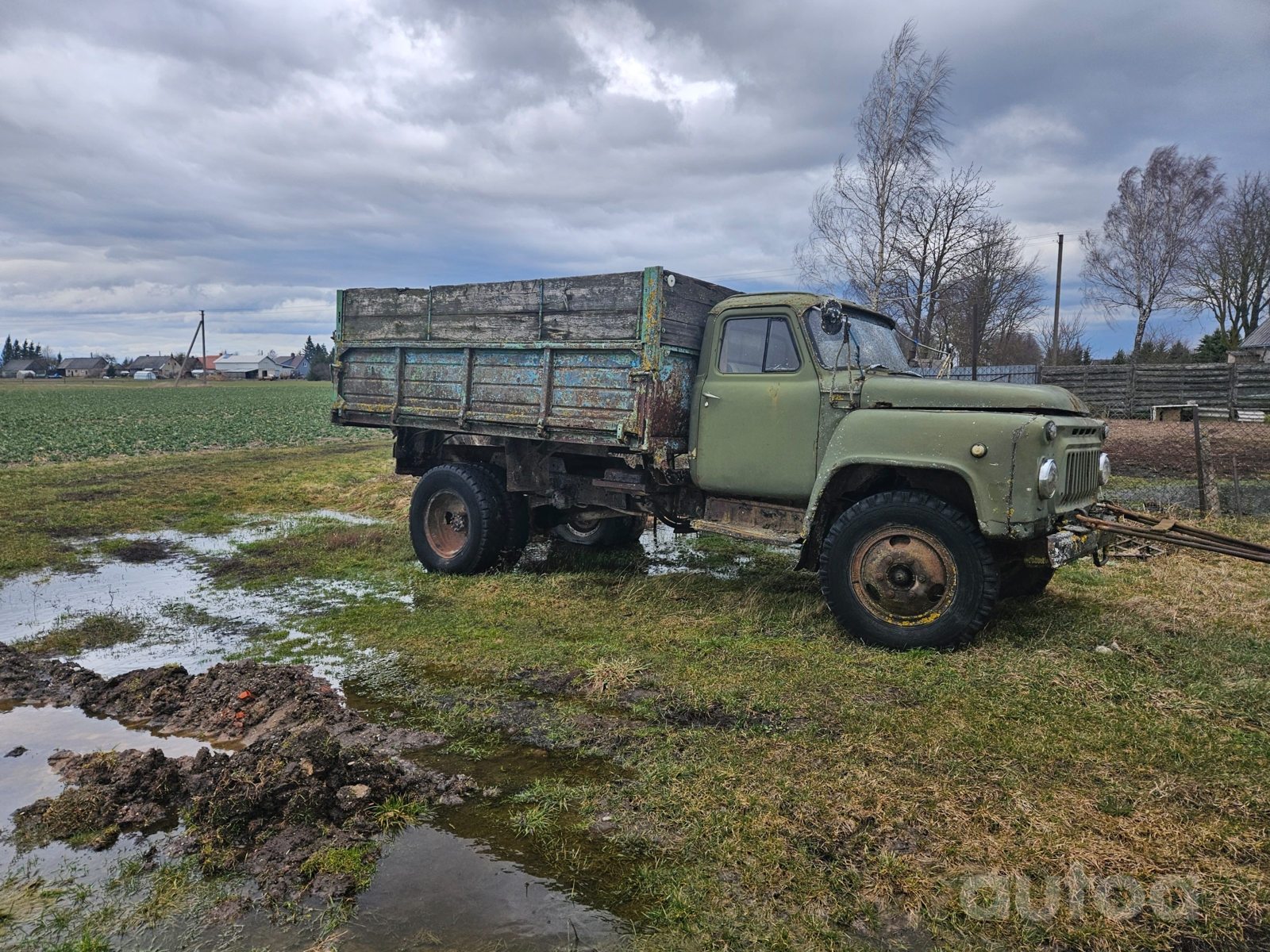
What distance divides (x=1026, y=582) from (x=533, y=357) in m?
4.44

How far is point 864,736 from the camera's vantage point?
161 inches

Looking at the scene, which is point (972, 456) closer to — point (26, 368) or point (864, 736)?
point (864, 736)

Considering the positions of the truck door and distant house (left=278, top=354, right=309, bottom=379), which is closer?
the truck door

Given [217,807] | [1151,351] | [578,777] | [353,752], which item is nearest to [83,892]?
[217,807]

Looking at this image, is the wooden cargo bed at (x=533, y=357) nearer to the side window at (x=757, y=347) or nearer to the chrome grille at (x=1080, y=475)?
the side window at (x=757, y=347)

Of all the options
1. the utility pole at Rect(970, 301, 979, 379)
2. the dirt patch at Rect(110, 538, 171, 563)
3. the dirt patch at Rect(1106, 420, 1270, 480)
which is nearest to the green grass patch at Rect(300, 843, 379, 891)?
the dirt patch at Rect(110, 538, 171, 563)

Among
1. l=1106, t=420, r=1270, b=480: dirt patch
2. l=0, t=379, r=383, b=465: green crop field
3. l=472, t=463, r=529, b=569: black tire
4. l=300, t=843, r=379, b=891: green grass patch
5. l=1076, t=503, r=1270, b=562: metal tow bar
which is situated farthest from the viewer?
l=0, t=379, r=383, b=465: green crop field

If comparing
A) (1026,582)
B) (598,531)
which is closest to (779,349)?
(1026,582)

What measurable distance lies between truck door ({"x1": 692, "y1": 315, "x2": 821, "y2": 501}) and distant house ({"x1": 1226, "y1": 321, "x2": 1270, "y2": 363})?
29.2 meters

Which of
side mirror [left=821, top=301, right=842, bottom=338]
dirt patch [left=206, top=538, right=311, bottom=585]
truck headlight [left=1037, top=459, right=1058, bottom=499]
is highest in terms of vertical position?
side mirror [left=821, top=301, right=842, bottom=338]

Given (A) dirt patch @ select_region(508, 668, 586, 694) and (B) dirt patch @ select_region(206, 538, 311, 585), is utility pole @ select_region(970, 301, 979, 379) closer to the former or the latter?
(A) dirt patch @ select_region(508, 668, 586, 694)

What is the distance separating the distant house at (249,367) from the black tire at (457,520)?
357 feet

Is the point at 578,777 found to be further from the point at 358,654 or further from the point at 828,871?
Result: the point at 358,654

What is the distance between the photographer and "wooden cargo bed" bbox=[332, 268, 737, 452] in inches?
253
